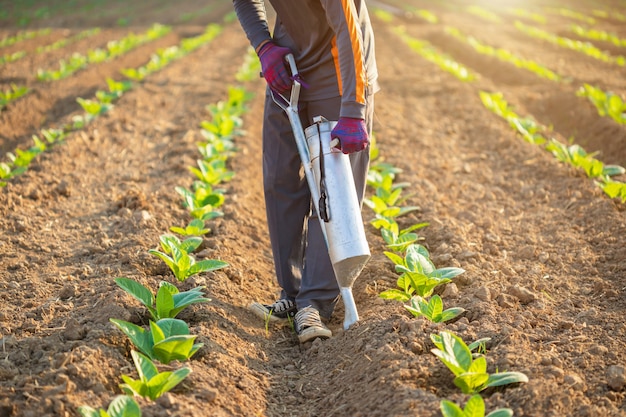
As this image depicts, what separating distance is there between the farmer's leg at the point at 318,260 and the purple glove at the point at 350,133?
270 millimetres

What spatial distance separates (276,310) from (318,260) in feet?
1.16

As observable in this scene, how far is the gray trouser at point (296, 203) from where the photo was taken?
3.17m

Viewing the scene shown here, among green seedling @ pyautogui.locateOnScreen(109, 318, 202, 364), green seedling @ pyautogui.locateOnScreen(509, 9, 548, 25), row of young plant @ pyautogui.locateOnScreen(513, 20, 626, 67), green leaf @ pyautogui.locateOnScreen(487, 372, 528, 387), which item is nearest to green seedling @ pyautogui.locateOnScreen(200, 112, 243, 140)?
green seedling @ pyautogui.locateOnScreen(109, 318, 202, 364)

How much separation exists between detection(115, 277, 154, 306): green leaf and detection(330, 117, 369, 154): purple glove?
1.06 m

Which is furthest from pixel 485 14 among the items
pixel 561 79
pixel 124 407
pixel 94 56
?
pixel 124 407

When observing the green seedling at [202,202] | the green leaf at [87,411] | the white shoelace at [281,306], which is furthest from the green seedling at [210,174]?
the green leaf at [87,411]

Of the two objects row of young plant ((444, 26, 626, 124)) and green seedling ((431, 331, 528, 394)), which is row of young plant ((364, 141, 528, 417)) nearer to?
green seedling ((431, 331, 528, 394))

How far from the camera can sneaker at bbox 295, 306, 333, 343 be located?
309 cm

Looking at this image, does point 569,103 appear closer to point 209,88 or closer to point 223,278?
point 209,88

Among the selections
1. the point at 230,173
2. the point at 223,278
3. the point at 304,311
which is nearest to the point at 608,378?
the point at 304,311

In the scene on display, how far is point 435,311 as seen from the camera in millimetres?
3002

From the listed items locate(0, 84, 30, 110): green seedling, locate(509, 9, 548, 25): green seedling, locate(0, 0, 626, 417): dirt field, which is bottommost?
locate(509, 9, 548, 25): green seedling

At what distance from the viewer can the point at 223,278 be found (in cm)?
355

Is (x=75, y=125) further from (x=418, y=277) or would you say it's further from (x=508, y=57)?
(x=508, y=57)
